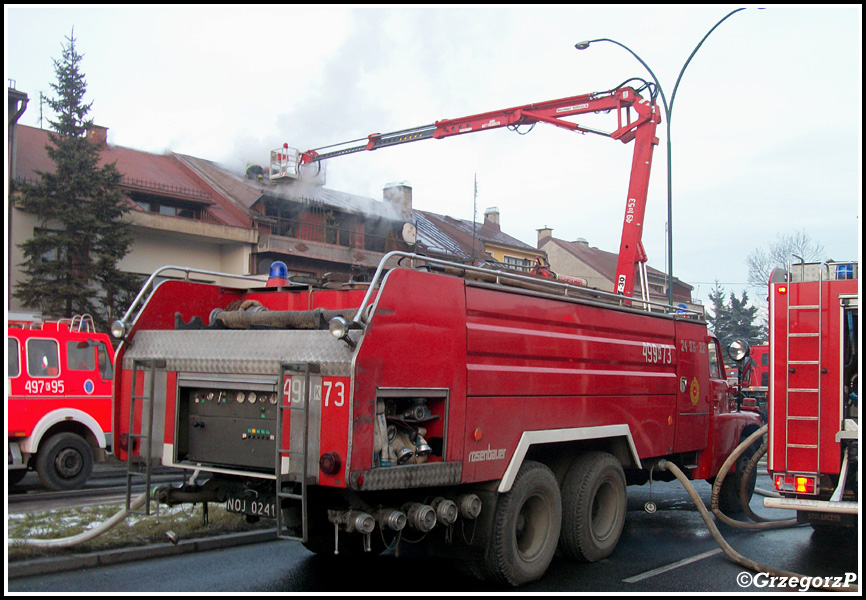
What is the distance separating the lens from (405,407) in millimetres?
5562

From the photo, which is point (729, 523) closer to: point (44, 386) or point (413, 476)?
point (413, 476)

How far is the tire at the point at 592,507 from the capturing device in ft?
23.0

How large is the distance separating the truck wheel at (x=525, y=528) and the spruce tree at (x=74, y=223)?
18362 mm

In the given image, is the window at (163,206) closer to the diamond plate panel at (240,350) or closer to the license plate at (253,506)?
the diamond plate panel at (240,350)

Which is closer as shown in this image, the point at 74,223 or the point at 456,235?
the point at 74,223

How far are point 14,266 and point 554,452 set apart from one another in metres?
21.5

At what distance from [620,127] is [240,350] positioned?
35.4ft

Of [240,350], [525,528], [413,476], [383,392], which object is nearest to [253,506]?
[240,350]

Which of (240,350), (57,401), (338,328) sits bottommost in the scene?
(57,401)

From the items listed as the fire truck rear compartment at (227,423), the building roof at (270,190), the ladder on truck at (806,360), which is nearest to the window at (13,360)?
the fire truck rear compartment at (227,423)

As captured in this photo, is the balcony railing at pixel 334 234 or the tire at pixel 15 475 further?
the balcony railing at pixel 334 234

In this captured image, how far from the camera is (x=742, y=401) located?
1061 centimetres

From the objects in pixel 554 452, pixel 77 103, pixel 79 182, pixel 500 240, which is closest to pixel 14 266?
pixel 79 182

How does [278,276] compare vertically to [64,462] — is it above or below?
above
